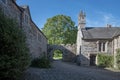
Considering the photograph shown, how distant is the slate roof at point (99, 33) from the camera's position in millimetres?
30048

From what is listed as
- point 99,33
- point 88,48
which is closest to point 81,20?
point 99,33

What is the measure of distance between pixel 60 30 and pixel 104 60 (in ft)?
69.2

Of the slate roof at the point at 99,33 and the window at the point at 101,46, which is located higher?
the slate roof at the point at 99,33

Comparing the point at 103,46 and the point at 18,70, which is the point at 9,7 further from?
the point at 103,46

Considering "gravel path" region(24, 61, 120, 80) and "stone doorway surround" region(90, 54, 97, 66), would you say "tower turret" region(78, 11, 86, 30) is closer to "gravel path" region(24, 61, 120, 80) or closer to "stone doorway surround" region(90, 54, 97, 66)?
"stone doorway surround" region(90, 54, 97, 66)

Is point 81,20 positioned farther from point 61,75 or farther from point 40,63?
point 61,75

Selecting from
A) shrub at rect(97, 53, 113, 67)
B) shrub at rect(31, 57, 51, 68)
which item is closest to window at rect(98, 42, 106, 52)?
shrub at rect(97, 53, 113, 67)

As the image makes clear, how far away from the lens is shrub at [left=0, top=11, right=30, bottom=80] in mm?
8531

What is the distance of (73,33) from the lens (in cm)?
4862

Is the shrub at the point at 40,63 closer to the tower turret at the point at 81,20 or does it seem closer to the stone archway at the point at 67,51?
the tower turret at the point at 81,20

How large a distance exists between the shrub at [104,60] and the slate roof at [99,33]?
10.1 ft

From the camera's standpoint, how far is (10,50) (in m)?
8.88

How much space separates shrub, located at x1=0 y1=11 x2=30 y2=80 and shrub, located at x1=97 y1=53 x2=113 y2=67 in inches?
810

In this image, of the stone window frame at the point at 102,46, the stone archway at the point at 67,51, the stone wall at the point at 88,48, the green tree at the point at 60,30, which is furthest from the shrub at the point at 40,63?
the green tree at the point at 60,30
